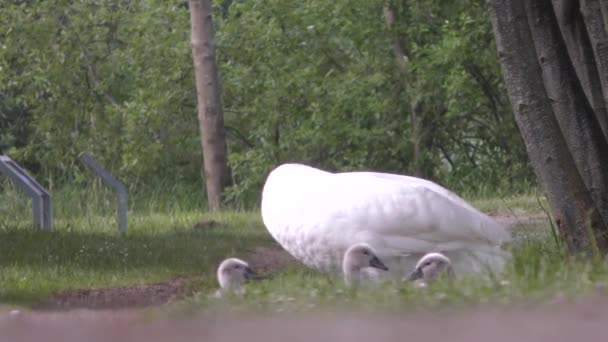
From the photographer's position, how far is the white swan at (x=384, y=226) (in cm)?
679

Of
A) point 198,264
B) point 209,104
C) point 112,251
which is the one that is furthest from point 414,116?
point 198,264

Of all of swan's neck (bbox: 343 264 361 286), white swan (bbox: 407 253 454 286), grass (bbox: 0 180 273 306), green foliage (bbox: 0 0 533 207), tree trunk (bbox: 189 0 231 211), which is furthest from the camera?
green foliage (bbox: 0 0 533 207)

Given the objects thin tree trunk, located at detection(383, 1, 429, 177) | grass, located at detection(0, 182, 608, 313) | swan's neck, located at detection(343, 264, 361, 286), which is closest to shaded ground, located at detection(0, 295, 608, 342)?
grass, located at detection(0, 182, 608, 313)

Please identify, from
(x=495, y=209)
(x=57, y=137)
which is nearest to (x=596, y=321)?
(x=495, y=209)

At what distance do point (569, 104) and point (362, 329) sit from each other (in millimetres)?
3857

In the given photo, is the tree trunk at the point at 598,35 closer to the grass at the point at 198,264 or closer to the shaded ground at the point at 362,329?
the grass at the point at 198,264

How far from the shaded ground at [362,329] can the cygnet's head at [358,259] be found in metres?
2.42

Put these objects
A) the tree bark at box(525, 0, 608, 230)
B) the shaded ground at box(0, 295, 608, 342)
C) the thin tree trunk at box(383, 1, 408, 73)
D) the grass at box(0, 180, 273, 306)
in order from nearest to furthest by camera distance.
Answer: the shaded ground at box(0, 295, 608, 342), the tree bark at box(525, 0, 608, 230), the grass at box(0, 180, 273, 306), the thin tree trunk at box(383, 1, 408, 73)

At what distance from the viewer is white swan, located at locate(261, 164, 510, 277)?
679 centimetres

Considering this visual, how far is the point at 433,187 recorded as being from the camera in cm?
748

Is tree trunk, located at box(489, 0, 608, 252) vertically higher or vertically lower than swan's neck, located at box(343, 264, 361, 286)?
higher

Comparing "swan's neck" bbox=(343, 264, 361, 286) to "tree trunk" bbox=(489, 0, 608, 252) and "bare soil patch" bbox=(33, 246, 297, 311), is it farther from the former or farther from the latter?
"tree trunk" bbox=(489, 0, 608, 252)

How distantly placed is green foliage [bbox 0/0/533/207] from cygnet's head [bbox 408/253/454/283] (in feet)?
32.1

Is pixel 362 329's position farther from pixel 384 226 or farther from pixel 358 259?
pixel 384 226
